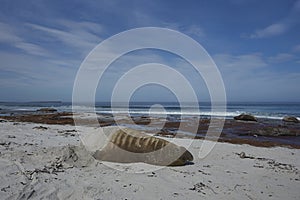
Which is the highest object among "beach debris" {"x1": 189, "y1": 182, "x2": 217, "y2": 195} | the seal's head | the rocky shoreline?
the seal's head

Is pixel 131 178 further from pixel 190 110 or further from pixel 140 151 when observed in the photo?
pixel 190 110

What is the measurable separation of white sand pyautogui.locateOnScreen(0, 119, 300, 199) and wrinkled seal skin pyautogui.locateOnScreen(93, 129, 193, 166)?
0.32m

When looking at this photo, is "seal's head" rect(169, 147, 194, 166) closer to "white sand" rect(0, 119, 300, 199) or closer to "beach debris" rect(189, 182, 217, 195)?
"white sand" rect(0, 119, 300, 199)

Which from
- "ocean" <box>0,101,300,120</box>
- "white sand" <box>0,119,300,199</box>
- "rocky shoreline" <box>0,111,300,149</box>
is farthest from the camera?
"ocean" <box>0,101,300,120</box>

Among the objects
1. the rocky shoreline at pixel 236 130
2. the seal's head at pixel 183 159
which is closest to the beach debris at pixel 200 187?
the seal's head at pixel 183 159

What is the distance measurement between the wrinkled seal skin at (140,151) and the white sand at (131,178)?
316 millimetres

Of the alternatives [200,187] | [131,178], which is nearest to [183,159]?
[200,187]

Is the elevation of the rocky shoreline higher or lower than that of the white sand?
lower

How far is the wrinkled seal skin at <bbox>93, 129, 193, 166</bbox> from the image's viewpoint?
6418 mm

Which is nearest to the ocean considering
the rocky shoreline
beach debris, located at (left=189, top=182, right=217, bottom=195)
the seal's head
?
the rocky shoreline

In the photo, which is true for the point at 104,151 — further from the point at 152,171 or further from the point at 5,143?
the point at 5,143

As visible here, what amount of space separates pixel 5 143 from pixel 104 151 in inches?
147

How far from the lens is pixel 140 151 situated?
21.8 ft

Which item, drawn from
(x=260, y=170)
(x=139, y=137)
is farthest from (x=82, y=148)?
(x=260, y=170)
